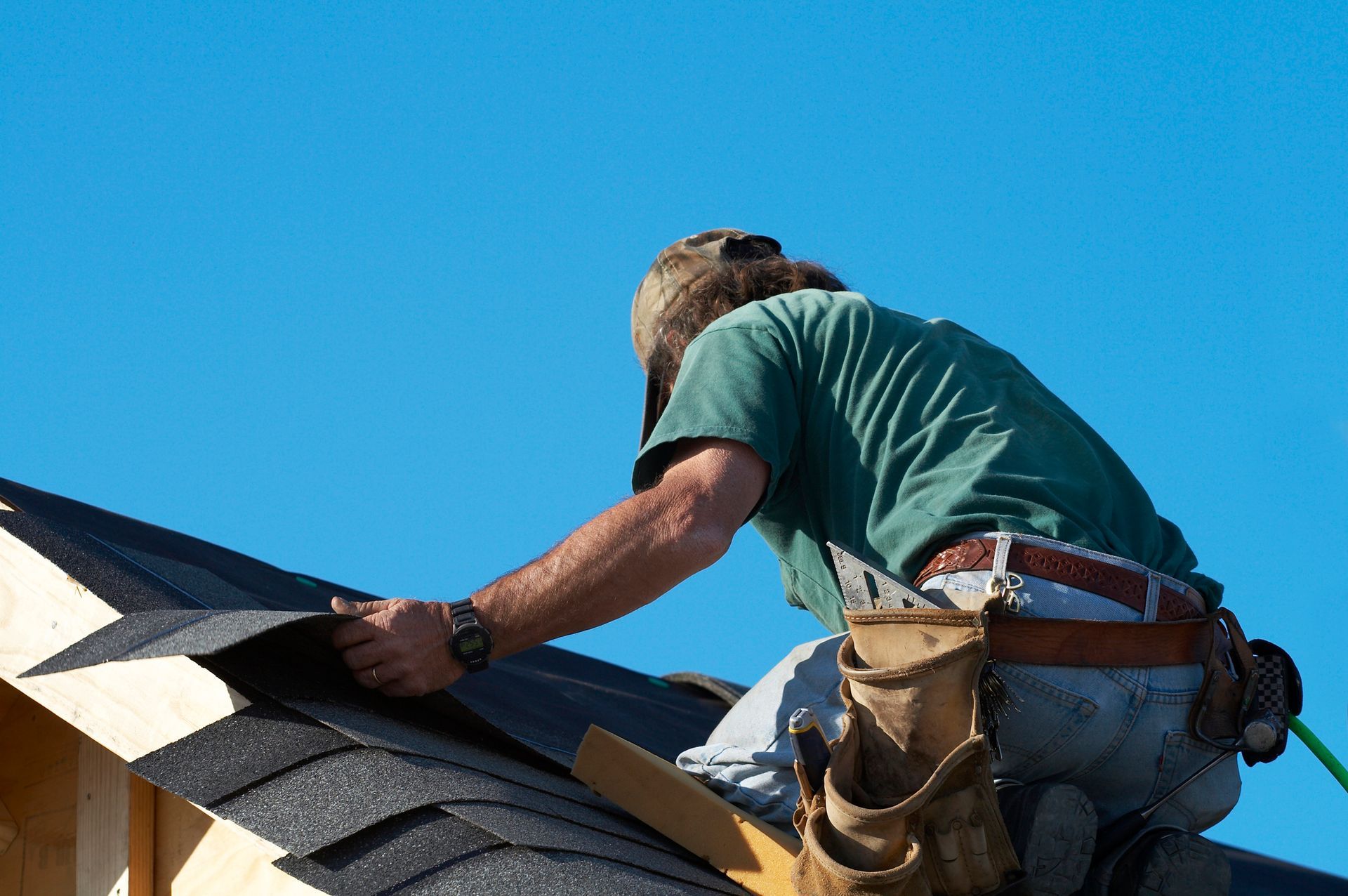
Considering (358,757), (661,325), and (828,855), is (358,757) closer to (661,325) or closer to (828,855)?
(828,855)

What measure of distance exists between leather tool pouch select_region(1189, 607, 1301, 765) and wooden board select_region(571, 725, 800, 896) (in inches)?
39.0

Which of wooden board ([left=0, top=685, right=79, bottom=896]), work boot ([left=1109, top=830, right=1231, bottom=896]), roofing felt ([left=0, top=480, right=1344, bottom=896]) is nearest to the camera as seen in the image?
roofing felt ([left=0, top=480, right=1344, bottom=896])

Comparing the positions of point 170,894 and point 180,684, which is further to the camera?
point 170,894

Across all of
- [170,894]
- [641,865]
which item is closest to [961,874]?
[641,865]

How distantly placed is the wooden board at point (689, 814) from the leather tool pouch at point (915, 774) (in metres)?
0.09

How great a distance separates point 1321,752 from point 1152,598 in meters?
0.74

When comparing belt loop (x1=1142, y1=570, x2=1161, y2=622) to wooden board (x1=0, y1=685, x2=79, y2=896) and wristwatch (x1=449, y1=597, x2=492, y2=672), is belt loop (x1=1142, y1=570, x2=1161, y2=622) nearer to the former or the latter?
wristwatch (x1=449, y1=597, x2=492, y2=672)

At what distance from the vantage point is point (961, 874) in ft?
8.58

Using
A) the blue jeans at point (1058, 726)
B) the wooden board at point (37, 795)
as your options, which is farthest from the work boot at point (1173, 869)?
the wooden board at point (37, 795)

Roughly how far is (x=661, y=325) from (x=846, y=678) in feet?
5.00

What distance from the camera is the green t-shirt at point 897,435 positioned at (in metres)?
3.03

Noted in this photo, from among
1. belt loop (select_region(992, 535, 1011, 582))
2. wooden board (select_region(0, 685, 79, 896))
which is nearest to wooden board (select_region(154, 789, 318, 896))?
wooden board (select_region(0, 685, 79, 896))

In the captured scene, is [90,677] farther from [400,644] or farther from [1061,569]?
[1061,569]

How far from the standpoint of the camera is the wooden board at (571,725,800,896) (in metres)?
2.64
